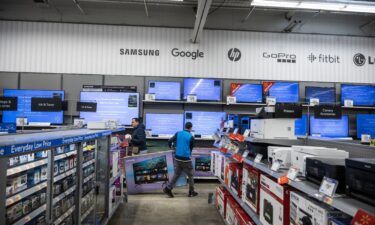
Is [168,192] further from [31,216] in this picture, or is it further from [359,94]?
[359,94]

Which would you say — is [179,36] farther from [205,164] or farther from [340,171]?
[340,171]

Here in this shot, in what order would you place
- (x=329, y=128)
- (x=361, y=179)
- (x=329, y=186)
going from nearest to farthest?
(x=361, y=179) → (x=329, y=186) → (x=329, y=128)

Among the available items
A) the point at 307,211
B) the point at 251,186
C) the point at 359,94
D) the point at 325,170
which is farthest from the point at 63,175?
the point at 359,94

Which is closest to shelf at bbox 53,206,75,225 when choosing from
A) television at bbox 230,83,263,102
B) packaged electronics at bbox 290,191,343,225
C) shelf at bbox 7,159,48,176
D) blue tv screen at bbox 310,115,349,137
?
shelf at bbox 7,159,48,176

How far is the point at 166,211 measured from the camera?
520cm

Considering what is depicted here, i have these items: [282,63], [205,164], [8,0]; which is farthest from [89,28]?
[282,63]

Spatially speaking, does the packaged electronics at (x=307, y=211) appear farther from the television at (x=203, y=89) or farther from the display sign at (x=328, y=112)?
the television at (x=203, y=89)

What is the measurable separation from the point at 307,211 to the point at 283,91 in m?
5.98

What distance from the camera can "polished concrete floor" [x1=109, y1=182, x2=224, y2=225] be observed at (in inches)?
186

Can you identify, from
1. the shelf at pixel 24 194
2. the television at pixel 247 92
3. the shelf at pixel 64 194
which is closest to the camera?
the shelf at pixel 24 194

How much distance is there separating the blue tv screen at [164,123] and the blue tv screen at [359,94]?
4.35 meters

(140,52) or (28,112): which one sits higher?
(140,52)

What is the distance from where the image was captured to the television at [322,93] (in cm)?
761

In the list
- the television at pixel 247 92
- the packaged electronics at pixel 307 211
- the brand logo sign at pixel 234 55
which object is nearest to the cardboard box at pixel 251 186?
the packaged electronics at pixel 307 211
